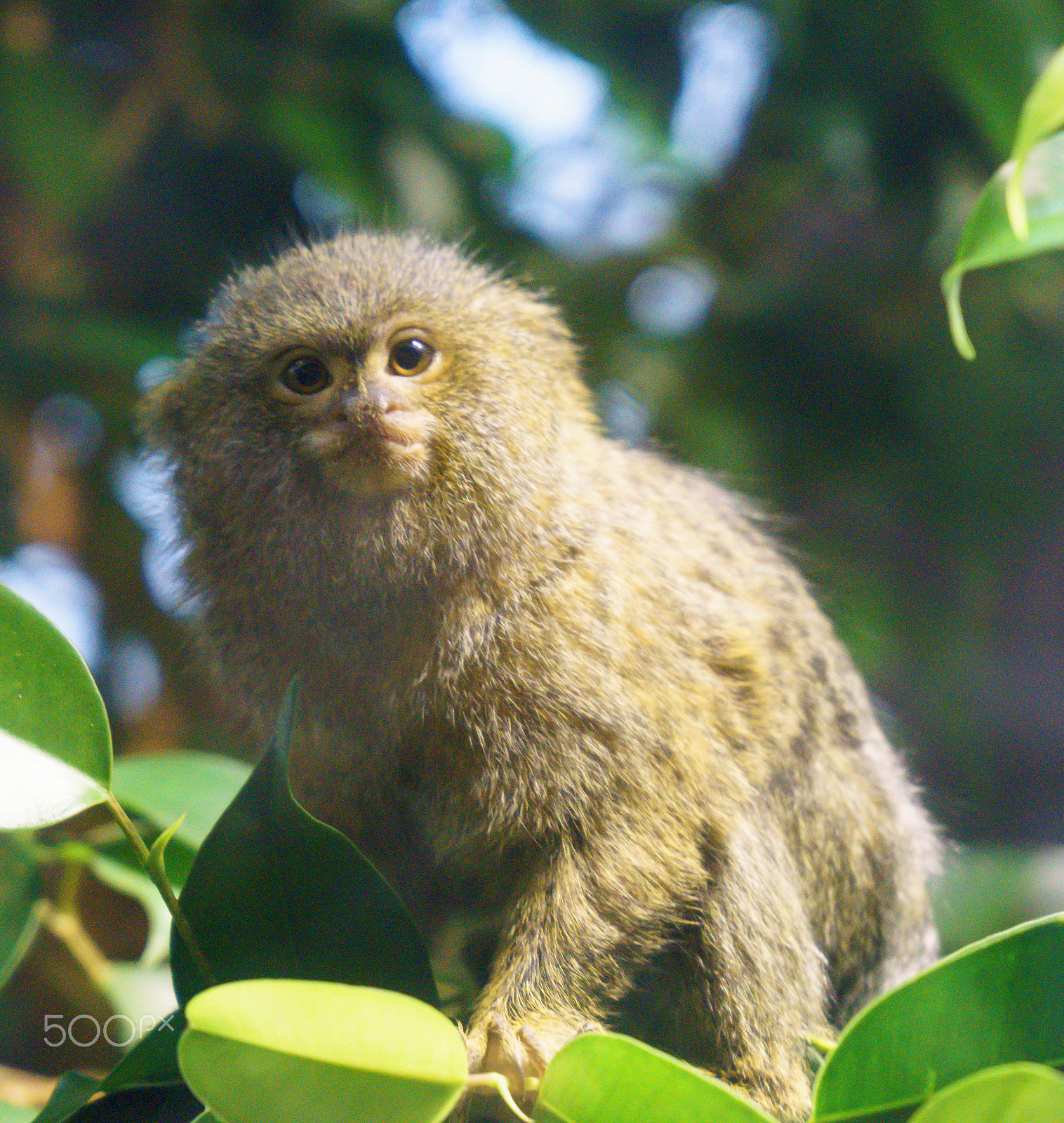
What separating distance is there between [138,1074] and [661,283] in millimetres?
3201

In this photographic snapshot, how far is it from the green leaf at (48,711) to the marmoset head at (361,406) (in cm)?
41

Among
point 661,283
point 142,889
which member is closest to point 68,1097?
point 142,889

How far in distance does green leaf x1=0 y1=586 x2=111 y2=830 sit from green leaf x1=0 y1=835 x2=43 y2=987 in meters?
0.46

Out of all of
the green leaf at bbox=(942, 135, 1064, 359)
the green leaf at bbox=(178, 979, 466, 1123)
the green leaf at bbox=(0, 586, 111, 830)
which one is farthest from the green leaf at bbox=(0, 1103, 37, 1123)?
the green leaf at bbox=(942, 135, 1064, 359)

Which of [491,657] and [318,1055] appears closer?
[318,1055]

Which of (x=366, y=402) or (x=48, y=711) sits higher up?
(x=366, y=402)

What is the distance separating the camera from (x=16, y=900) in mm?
1501

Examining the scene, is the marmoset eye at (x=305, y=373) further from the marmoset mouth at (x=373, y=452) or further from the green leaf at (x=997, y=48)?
the green leaf at (x=997, y=48)

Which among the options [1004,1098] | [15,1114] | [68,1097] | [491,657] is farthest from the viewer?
[491,657]

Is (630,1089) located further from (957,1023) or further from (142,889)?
(142,889)

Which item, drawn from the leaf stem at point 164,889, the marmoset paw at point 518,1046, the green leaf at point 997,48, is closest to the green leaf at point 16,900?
Answer: the leaf stem at point 164,889

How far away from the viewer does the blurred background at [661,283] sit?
3.13 m

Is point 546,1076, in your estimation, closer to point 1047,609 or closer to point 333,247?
point 333,247

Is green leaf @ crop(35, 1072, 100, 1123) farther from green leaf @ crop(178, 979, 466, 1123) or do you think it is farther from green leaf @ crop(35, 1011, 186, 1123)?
green leaf @ crop(178, 979, 466, 1123)
